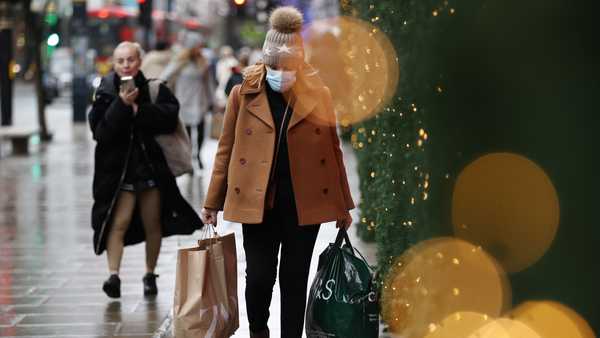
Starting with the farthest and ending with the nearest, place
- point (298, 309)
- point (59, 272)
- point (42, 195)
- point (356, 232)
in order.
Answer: point (42, 195) < point (356, 232) < point (59, 272) < point (298, 309)

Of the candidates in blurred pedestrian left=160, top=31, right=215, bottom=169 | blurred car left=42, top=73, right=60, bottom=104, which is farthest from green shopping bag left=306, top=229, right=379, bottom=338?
blurred car left=42, top=73, right=60, bottom=104

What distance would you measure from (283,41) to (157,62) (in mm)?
10312

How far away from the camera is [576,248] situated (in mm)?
3855

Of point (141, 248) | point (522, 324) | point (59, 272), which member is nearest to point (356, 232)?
point (141, 248)

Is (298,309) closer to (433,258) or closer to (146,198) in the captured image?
(433,258)

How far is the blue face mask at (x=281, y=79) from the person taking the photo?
5770 millimetres

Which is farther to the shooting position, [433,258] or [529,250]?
[433,258]

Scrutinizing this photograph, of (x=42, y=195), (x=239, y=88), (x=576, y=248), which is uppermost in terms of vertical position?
(x=239, y=88)

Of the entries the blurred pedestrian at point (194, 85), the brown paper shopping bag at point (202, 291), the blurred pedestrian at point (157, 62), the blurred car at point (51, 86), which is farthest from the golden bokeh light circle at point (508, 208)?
the blurred car at point (51, 86)

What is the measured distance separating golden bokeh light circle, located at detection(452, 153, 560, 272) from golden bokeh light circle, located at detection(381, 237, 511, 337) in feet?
0.32

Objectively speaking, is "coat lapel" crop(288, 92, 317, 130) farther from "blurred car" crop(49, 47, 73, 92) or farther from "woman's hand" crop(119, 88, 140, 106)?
"blurred car" crop(49, 47, 73, 92)

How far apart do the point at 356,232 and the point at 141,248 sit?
2.02m

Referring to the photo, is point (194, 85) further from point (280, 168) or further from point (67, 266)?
point (280, 168)

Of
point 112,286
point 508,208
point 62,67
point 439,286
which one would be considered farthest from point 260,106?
point 62,67
